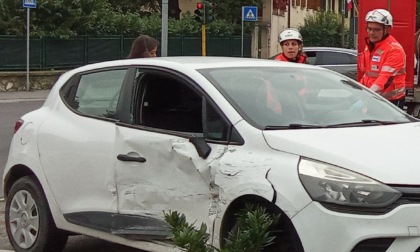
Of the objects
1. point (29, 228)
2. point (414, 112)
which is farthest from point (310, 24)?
point (29, 228)

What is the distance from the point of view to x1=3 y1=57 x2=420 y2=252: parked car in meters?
4.17

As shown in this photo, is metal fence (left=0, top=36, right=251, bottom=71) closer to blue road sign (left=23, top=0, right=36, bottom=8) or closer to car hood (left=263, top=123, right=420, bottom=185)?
blue road sign (left=23, top=0, right=36, bottom=8)

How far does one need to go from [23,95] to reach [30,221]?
1896 centimetres

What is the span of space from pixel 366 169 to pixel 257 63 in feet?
5.31

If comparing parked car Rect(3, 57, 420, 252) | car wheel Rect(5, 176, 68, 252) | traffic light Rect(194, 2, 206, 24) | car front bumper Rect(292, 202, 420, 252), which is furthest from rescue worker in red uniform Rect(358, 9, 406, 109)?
traffic light Rect(194, 2, 206, 24)

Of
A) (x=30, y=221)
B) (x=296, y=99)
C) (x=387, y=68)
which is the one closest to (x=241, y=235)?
(x=296, y=99)

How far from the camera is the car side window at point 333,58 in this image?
18772 mm

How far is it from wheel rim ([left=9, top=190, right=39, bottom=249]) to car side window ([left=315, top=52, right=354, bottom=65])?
1332 cm

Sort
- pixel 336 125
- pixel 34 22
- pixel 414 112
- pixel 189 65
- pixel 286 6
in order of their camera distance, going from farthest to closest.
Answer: pixel 286 6 < pixel 34 22 < pixel 414 112 < pixel 189 65 < pixel 336 125

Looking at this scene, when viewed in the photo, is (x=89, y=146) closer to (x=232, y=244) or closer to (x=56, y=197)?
(x=56, y=197)

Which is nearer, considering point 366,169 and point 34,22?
point 366,169

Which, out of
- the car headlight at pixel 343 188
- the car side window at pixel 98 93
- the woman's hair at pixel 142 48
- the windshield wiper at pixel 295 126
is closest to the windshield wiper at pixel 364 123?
the windshield wiper at pixel 295 126

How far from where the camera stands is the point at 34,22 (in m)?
26.9

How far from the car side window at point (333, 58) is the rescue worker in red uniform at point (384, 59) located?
429 inches
